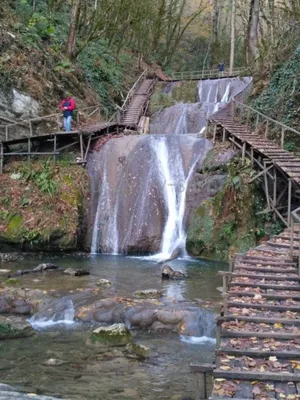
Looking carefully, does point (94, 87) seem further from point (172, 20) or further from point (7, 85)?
point (172, 20)

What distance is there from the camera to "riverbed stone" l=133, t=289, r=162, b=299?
38.0ft

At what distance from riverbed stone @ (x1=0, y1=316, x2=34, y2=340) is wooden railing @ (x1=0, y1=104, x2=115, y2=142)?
415 inches

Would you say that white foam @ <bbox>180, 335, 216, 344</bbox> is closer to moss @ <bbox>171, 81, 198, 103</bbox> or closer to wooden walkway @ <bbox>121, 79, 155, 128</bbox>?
wooden walkway @ <bbox>121, 79, 155, 128</bbox>

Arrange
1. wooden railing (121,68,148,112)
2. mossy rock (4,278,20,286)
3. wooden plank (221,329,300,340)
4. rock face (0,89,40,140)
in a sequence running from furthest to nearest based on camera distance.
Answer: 1. wooden railing (121,68,148,112)
2. rock face (0,89,40,140)
3. mossy rock (4,278,20,286)
4. wooden plank (221,329,300,340)

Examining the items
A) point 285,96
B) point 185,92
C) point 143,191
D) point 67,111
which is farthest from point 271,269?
point 185,92

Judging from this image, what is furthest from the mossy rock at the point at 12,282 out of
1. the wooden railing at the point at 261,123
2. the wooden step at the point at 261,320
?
the wooden railing at the point at 261,123

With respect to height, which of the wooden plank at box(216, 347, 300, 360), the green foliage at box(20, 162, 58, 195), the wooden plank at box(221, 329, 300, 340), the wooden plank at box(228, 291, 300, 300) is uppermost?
the green foliage at box(20, 162, 58, 195)

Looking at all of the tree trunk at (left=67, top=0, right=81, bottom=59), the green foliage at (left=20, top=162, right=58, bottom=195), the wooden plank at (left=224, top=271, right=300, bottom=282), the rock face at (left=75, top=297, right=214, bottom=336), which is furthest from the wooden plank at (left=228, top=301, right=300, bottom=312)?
the tree trunk at (left=67, top=0, right=81, bottom=59)

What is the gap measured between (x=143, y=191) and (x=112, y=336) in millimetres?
9982

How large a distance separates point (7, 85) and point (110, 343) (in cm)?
1395

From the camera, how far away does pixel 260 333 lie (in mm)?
6273

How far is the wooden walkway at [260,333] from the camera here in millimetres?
5043

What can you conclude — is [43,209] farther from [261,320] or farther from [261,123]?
[261,320]

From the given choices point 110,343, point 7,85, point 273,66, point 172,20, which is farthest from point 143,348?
point 172,20
